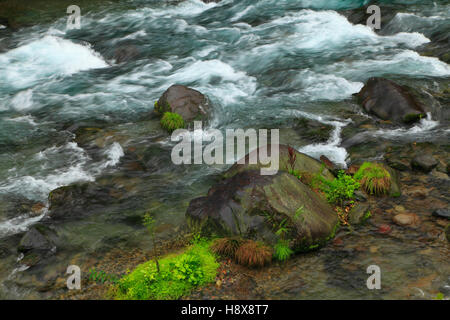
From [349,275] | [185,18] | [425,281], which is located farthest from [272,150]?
[185,18]

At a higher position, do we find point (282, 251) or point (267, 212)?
point (267, 212)

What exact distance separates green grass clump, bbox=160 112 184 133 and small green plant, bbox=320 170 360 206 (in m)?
4.35

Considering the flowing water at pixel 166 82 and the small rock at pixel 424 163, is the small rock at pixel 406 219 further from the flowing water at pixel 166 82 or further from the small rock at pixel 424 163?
the small rock at pixel 424 163

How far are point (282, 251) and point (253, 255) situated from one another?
1.38 ft

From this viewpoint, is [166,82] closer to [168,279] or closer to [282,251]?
[282,251]

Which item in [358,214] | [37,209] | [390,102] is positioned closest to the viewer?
[358,214]

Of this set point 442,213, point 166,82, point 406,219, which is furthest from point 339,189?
point 166,82

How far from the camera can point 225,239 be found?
637 cm

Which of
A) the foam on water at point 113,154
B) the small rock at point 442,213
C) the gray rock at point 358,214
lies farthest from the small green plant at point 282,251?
the foam on water at point 113,154

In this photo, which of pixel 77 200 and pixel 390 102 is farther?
pixel 390 102

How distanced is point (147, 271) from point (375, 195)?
3931mm

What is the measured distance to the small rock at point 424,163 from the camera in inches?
316

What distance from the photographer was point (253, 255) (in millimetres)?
6086
